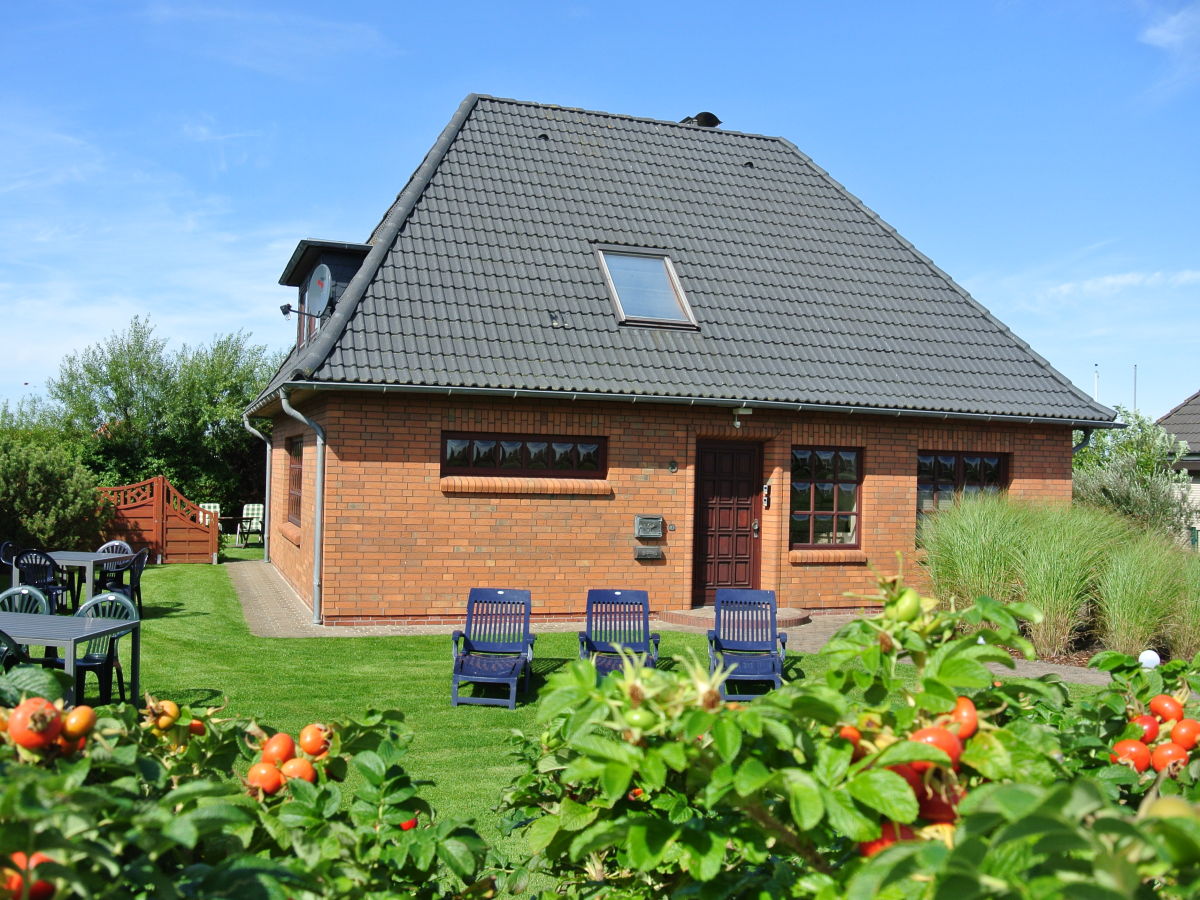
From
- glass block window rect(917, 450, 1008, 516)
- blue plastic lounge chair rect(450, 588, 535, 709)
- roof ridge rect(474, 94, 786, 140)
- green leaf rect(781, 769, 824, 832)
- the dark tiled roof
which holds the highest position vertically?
roof ridge rect(474, 94, 786, 140)

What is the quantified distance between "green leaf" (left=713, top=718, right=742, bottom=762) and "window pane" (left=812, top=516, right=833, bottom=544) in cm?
1303

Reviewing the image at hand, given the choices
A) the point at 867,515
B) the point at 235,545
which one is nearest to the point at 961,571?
the point at 867,515

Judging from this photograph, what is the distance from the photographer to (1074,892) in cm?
100

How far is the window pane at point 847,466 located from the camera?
1431 centimetres

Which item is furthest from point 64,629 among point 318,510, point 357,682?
point 318,510

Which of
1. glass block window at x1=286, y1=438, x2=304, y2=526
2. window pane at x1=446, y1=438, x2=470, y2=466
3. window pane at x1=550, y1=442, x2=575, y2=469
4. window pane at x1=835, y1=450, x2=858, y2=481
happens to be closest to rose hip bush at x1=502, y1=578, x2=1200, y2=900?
window pane at x1=446, y1=438, x2=470, y2=466

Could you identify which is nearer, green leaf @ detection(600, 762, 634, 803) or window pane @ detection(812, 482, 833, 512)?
green leaf @ detection(600, 762, 634, 803)

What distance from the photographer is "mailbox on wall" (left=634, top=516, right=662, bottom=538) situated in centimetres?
1300

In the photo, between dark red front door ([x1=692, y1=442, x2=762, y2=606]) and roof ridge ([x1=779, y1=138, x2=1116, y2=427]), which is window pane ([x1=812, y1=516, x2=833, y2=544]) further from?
roof ridge ([x1=779, y1=138, x2=1116, y2=427])

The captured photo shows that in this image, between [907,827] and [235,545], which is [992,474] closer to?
[907,827]

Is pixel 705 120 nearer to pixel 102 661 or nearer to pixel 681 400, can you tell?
pixel 681 400

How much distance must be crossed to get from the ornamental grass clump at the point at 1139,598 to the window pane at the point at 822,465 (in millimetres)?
4066

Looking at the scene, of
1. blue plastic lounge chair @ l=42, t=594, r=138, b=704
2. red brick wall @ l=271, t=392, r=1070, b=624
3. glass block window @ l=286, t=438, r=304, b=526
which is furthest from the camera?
glass block window @ l=286, t=438, r=304, b=526

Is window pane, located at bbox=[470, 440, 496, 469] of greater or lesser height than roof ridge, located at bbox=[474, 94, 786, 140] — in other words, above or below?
below
